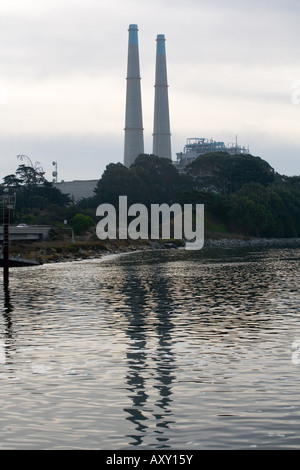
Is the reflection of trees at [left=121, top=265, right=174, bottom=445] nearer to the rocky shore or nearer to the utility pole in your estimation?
the utility pole

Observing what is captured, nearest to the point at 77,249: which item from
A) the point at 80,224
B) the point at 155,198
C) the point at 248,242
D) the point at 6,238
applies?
the point at 80,224

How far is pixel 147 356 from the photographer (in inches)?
1147

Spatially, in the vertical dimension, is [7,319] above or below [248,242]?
below

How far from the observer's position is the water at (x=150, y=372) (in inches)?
744

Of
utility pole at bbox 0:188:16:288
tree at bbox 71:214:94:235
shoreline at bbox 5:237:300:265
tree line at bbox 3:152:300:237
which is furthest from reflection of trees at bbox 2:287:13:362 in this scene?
tree line at bbox 3:152:300:237

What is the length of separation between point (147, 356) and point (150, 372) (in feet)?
10.0

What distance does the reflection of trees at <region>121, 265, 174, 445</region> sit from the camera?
67.1ft

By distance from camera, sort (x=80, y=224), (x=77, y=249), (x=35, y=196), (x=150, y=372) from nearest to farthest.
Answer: (x=150, y=372), (x=77, y=249), (x=80, y=224), (x=35, y=196)

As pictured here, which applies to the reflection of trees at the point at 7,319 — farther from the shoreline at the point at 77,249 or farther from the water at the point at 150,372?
the shoreline at the point at 77,249

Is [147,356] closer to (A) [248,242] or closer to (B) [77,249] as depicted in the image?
(B) [77,249]

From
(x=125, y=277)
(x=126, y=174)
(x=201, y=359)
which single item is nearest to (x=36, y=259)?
(x=125, y=277)

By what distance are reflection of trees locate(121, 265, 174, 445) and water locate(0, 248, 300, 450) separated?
1.9 inches

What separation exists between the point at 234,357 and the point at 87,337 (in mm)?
7803

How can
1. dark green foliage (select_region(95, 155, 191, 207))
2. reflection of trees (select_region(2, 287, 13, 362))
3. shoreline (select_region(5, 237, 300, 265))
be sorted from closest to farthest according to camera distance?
reflection of trees (select_region(2, 287, 13, 362)) → shoreline (select_region(5, 237, 300, 265)) → dark green foliage (select_region(95, 155, 191, 207))
